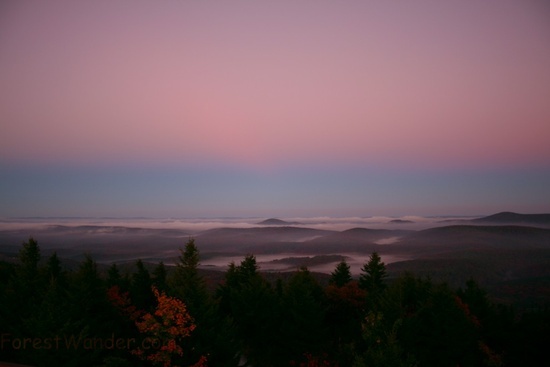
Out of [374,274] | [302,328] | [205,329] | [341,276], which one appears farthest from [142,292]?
[374,274]

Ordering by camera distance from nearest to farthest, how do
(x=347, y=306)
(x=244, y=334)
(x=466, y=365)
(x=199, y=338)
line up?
(x=199, y=338) → (x=466, y=365) → (x=244, y=334) → (x=347, y=306)

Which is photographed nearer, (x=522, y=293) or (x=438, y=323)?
(x=438, y=323)

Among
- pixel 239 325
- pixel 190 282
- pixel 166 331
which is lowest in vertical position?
pixel 239 325

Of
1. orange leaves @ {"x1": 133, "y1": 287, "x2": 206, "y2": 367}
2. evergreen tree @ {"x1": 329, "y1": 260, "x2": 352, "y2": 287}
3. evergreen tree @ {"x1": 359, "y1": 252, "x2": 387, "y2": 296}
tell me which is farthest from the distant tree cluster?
evergreen tree @ {"x1": 329, "y1": 260, "x2": 352, "y2": 287}

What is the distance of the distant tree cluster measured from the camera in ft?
92.9

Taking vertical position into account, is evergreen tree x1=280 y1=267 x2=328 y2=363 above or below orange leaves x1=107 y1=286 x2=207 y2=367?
below

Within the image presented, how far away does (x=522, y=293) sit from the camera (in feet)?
583

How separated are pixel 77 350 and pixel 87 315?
8.04 m

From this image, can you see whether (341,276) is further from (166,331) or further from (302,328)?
(166,331)

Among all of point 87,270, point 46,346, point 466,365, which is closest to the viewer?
point 46,346

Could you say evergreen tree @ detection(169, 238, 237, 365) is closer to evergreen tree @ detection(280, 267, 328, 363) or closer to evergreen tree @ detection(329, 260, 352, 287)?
evergreen tree @ detection(280, 267, 328, 363)

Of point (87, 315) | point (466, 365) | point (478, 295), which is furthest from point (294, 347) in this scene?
point (478, 295)

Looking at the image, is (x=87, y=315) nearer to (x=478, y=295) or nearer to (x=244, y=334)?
(x=244, y=334)

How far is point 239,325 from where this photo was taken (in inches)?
1865
